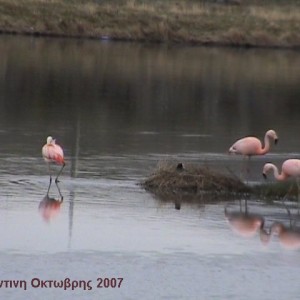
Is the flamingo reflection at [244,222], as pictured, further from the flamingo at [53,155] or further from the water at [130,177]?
the flamingo at [53,155]

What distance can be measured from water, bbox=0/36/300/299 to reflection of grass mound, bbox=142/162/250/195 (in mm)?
287

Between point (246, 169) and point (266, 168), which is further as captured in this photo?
point (246, 169)

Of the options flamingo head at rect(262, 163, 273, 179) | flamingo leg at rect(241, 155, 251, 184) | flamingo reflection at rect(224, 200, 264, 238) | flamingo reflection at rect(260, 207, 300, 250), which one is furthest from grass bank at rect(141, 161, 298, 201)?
flamingo reflection at rect(260, 207, 300, 250)

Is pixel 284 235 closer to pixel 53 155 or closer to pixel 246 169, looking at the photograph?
pixel 53 155

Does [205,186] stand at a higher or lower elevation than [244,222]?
higher

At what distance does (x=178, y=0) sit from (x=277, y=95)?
22368 millimetres

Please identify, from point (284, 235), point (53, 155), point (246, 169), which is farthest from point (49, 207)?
point (246, 169)

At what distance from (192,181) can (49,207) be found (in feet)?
7.70

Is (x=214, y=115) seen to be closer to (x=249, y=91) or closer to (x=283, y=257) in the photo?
(x=249, y=91)

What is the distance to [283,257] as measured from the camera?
1429 cm

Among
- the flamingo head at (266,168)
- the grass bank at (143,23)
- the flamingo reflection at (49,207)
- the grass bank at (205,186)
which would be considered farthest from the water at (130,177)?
the grass bank at (143,23)

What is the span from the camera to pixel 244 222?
16250 millimetres

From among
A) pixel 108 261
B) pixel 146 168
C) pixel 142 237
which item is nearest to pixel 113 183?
pixel 146 168

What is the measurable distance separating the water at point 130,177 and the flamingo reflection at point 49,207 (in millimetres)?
19
